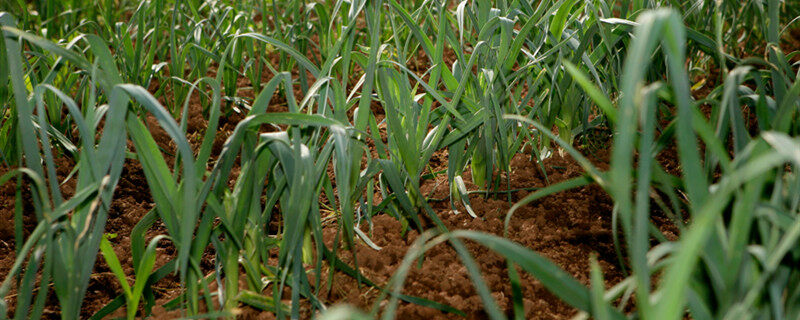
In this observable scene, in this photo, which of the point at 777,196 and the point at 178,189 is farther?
the point at 178,189

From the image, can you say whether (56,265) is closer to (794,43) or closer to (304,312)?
(304,312)

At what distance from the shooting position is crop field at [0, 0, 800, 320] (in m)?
0.61

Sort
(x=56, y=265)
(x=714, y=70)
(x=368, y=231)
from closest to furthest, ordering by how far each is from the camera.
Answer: (x=56, y=265) < (x=368, y=231) < (x=714, y=70)

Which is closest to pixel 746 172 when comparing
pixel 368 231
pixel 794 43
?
pixel 368 231

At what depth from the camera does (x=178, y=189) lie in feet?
2.89

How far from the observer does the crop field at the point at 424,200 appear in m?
0.61

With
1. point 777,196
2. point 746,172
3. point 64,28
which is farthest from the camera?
point 64,28

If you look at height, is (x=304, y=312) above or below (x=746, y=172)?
below

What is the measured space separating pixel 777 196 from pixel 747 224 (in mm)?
100

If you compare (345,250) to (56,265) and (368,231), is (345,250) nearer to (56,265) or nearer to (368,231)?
(368,231)

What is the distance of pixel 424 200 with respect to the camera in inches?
42.1

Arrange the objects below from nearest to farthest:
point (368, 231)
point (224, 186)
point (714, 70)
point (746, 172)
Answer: point (746, 172) < point (224, 186) < point (368, 231) < point (714, 70)

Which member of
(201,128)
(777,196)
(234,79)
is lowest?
(201,128)

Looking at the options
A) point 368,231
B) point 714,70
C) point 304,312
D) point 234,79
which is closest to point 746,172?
point 304,312
